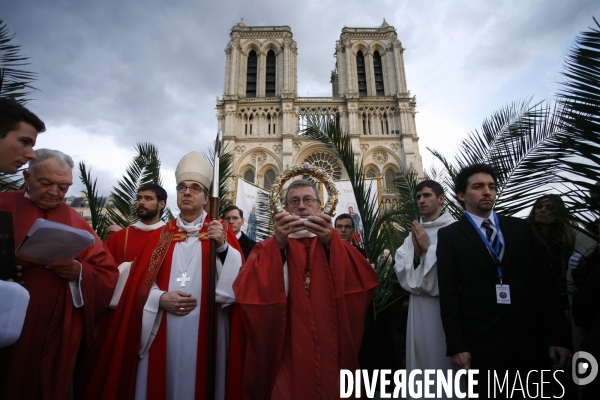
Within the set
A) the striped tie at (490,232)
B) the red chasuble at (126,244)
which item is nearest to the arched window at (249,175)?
the red chasuble at (126,244)

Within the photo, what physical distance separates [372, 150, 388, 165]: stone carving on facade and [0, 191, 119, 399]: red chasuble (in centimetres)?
2371

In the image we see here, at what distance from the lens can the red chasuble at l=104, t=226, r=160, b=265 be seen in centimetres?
320

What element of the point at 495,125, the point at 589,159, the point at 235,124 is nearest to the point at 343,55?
the point at 235,124

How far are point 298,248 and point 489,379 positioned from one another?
4.61 feet

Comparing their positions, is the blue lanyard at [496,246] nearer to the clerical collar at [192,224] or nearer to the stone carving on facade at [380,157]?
the clerical collar at [192,224]

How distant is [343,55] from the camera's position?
27.4 metres

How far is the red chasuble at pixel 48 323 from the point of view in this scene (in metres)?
1.83

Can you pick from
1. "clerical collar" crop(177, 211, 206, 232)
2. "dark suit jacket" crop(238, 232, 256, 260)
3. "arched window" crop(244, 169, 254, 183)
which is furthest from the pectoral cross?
"arched window" crop(244, 169, 254, 183)

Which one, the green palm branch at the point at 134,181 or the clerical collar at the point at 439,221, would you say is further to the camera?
the green palm branch at the point at 134,181

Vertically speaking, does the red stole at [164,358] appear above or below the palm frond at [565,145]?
below

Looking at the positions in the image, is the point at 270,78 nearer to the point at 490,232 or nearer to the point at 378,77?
the point at 378,77

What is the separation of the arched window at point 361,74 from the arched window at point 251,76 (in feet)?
29.4

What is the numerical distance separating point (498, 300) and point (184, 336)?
2.09 meters

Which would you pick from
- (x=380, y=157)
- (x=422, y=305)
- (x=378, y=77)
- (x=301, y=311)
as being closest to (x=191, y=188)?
(x=301, y=311)
